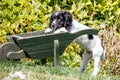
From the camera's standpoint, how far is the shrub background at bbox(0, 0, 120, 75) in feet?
27.8

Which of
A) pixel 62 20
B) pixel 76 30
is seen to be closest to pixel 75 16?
pixel 76 30

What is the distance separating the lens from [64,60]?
881 centimetres

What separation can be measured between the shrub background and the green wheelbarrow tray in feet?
6.14

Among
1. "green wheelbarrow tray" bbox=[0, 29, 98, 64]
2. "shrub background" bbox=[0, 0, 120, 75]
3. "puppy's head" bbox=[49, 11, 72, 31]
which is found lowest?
"shrub background" bbox=[0, 0, 120, 75]

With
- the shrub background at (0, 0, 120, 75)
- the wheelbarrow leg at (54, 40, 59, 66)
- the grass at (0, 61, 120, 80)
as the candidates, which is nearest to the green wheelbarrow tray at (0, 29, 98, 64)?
the wheelbarrow leg at (54, 40, 59, 66)

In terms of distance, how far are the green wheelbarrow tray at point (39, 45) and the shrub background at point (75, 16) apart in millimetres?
1872

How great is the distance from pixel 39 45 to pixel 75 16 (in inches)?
115

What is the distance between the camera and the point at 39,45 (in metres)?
6.51

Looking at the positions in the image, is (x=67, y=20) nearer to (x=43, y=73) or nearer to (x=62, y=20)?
(x=62, y=20)

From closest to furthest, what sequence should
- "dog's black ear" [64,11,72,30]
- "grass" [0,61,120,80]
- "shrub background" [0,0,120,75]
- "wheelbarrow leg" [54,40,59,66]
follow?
"grass" [0,61,120,80] < "dog's black ear" [64,11,72,30] < "wheelbarrow leg" [54,40,59,66] < "shrub background" [0,0,120,75]

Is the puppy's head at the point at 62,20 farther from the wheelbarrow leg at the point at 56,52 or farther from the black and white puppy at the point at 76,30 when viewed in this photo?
the wheelbarrow leg at the point at 56,52

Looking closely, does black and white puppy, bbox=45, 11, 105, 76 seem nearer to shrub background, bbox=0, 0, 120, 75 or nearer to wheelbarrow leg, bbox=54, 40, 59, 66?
wheelbarrow leg, bbox=54, 40, 59, 66

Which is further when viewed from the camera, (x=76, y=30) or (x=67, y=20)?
(x=76, y=30)

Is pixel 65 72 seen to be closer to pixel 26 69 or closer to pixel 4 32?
pixel 26 69
